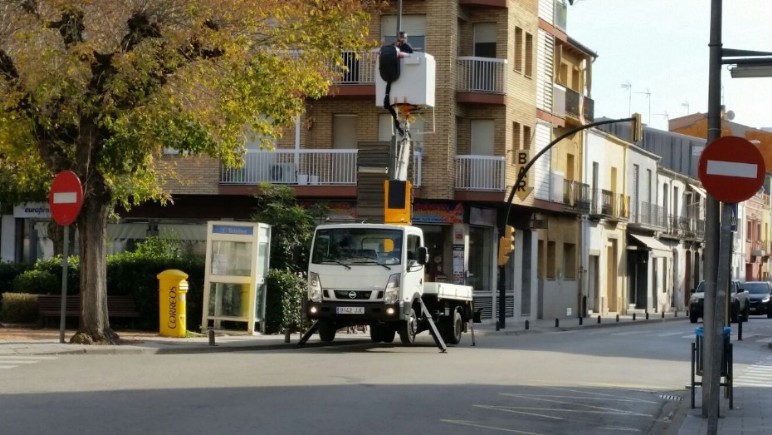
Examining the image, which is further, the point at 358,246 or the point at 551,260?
the point at 551,260

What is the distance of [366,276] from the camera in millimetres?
25203

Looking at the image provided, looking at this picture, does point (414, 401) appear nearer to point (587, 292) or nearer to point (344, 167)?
point (344, 167)

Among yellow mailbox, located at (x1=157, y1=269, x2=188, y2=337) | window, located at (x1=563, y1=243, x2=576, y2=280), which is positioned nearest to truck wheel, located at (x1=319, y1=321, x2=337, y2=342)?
yellow mailbox, located at (x1=157, y1=269, x2=188, y2=337)

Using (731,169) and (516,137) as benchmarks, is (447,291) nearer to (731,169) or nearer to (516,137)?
(731,169)

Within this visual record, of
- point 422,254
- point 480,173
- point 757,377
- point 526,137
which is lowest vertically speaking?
point 757,377

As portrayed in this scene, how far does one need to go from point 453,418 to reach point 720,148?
13.2ft

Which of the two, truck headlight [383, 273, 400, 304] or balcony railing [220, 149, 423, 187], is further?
balcony railing [220, 149, 423, 187]

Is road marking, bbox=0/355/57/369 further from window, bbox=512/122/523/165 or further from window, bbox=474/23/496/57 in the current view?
window, bbox=512/122/523/165

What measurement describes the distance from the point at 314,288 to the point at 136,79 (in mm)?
5257

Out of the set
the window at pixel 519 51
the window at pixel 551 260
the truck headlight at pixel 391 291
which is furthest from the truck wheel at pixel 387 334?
the window at pixel 551 260

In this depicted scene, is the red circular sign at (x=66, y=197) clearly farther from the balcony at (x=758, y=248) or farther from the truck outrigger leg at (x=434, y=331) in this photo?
the balcony at (x=758, y=248)

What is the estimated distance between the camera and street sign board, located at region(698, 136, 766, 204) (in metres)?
11.7

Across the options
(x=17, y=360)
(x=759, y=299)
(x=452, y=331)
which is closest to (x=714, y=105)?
(x=17, y=360)

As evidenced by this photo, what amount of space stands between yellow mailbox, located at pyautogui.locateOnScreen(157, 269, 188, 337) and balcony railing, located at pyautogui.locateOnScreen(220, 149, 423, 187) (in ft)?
45.9
